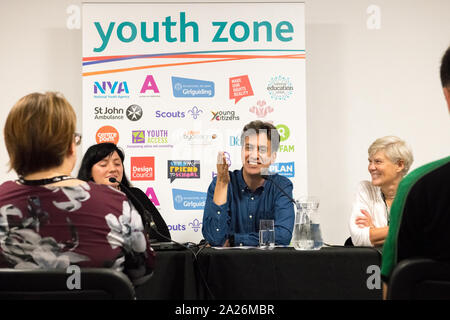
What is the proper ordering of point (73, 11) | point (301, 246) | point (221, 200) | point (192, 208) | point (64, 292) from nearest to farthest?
point (64, 292), point (301, 246), point (221, 200), point (192, 208), point (73, 11)

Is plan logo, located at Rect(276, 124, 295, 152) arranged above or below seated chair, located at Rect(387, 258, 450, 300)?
above

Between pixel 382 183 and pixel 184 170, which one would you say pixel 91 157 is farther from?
pixel 382 183

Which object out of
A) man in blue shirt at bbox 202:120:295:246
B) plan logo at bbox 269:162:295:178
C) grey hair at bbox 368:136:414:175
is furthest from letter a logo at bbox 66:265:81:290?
plan logo at bbox 269:162:295:178

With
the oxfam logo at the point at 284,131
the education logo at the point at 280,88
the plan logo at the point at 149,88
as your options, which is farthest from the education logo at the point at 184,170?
the education logo at the point at 280,88

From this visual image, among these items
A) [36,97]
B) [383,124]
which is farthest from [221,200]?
[383,124]

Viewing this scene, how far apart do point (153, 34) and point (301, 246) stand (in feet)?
7.06

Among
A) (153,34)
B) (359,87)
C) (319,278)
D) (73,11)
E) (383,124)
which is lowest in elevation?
(319,278)

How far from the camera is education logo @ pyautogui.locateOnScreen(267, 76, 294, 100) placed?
12.8 feet

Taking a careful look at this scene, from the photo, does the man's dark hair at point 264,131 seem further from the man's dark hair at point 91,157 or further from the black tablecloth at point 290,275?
the black tablecloth at point 290,275

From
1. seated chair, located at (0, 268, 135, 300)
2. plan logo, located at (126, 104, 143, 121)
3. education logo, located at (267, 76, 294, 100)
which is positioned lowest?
seated chair, located at (0, 268, 135, 300)

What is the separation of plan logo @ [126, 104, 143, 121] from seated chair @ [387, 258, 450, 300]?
117 inches

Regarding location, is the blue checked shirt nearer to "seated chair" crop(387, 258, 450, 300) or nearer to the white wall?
the white wall

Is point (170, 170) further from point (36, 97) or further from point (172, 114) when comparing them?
point (36, 97)

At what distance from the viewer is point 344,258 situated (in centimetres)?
219
